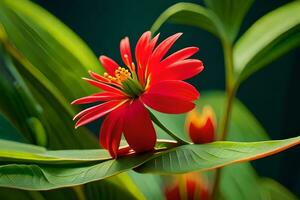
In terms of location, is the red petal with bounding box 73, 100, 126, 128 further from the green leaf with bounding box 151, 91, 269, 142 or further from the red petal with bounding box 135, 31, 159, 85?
the green leaf with bounding box 151, 91, 269, 142

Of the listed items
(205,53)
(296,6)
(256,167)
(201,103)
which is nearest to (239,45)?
(296,6)

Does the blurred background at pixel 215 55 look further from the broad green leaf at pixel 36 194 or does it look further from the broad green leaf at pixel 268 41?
the broad green leaf at pixel 36 194

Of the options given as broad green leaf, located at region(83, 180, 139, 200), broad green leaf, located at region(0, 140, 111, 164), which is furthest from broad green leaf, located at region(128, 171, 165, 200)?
broad green leaf, located at region(0, 140, 111, 164)

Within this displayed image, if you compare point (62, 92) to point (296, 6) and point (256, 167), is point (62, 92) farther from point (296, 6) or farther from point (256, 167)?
point (256, 167)

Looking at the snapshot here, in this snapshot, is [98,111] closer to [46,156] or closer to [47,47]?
[46,156]

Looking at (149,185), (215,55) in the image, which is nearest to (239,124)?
(149,185)

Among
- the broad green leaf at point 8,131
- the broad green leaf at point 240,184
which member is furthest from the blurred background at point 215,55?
the broad green leaf at point 8,131

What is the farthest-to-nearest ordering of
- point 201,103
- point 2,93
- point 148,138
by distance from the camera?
1. point 201,103
2. point 2,93
3. point 148,138
